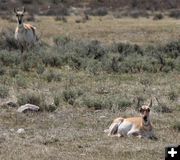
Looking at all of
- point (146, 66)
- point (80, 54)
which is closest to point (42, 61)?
point (80, 54)

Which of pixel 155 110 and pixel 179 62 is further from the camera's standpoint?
pixel 179 62

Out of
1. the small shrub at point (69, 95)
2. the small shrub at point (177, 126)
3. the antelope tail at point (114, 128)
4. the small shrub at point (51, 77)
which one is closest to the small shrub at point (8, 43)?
the small shrub at point (51, 77)

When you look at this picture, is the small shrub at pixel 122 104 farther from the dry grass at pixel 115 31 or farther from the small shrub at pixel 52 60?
the dry grass at pixel 115 31

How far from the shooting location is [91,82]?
18.5 meters

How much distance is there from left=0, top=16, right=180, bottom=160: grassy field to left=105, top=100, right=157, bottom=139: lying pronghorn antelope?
171mm

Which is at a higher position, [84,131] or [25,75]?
[84,131]

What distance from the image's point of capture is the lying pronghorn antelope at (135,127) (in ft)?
37.9

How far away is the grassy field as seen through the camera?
10.7 metres

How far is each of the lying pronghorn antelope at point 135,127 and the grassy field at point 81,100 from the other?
0.56 ft

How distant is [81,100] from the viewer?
15000mm

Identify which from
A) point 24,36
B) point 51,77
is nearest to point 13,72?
point 51,77

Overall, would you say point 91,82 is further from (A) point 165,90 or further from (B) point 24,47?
(B) point 24,47

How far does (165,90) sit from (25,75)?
15.6ft

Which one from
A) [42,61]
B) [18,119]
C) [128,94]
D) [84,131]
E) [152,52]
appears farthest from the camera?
[152,52]
